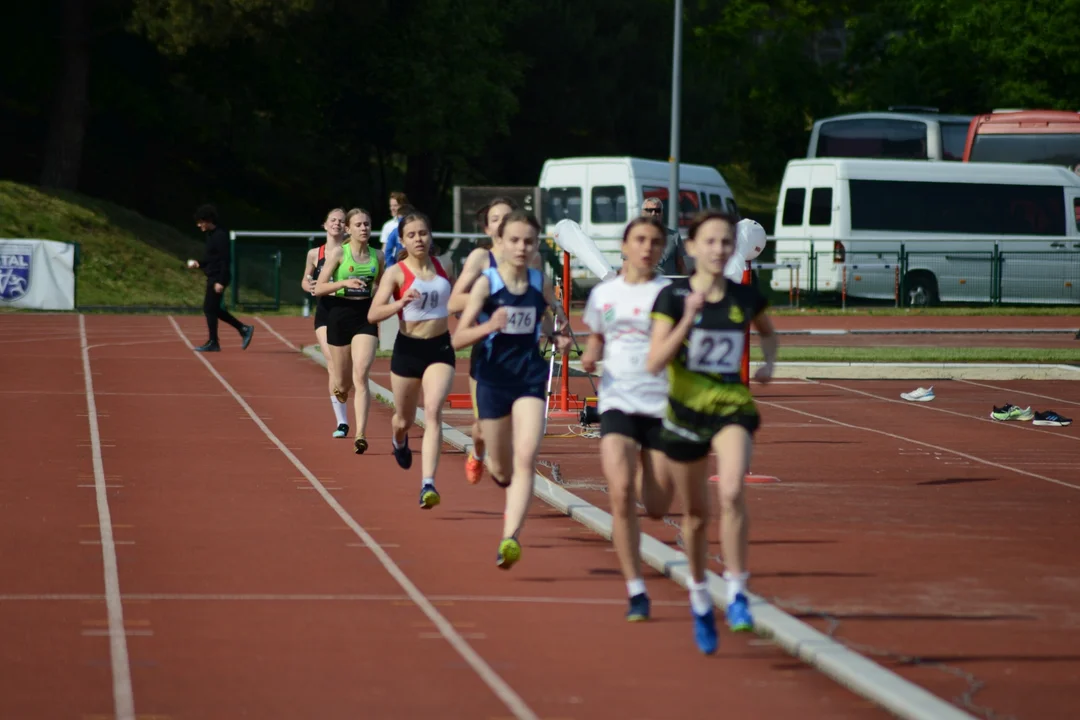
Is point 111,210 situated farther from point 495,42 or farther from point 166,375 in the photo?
point 166,375

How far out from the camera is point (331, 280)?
1367cm

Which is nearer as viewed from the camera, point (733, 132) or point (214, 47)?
point (214, 47)

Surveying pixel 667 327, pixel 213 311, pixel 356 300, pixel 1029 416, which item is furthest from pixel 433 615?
pixel 213 311

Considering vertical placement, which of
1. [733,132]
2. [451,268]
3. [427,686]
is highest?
[733,132]

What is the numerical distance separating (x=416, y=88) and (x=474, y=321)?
142 feet

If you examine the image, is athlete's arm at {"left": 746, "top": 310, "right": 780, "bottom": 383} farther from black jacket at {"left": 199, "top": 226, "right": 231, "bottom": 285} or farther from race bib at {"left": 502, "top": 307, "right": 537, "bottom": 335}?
black jacket at {"left": 199, "top": 226, "right": 231, "bottom": 285}

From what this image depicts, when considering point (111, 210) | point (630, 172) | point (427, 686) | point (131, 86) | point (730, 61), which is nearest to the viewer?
point (427, 686)

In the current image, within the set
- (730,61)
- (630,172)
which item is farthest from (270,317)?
(730,61)

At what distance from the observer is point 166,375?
2175 cm

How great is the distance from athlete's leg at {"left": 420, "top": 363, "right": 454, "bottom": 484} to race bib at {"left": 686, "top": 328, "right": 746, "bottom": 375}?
3470 mm

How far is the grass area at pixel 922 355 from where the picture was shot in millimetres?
24172

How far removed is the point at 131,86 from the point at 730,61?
3249cm

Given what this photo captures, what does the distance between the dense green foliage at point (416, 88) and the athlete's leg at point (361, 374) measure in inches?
1148

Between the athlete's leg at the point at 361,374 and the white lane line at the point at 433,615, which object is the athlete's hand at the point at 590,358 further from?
the athlete's leg at the point at 361,374
